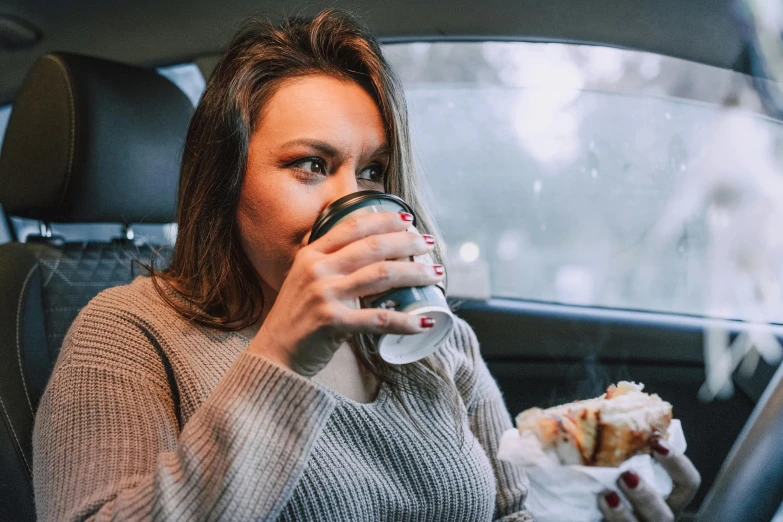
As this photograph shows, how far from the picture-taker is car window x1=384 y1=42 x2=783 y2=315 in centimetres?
196

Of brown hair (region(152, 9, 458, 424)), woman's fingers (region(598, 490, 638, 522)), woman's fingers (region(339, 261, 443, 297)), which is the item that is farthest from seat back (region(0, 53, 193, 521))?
woman's fingers (region(598, 490, 638, 522))

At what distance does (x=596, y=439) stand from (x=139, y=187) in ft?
4.05

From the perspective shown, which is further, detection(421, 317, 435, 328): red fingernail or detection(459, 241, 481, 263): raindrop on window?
detection(459, 241, 481, 263): raindrop on window

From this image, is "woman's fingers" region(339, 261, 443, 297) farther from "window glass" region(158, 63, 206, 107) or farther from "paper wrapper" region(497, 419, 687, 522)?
"window glass" region(158, 63, 206, 107)

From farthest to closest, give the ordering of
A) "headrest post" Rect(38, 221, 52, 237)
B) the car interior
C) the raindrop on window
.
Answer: the raindrop on window
"headrest post" Rect(38, 221, 52, 237)
the car interior

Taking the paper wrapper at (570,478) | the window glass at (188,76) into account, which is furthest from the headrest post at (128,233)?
the paper wrapper at (570,478)

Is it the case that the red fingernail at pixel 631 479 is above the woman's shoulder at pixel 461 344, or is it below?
above

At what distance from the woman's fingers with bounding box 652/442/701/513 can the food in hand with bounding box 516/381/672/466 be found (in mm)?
18

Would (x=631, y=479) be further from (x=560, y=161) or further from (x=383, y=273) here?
(x=560, y=161)

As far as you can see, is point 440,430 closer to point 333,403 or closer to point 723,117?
point 333,403

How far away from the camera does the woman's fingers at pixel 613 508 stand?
0.85 metres

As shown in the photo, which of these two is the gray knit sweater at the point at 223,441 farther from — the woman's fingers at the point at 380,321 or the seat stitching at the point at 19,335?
the seat stitching at the point at 19,335

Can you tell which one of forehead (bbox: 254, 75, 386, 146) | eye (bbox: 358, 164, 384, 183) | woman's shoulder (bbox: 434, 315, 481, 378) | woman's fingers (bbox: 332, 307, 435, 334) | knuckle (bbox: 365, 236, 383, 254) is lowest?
woman's shoulder (bbox: 434, 315, 481, 378)

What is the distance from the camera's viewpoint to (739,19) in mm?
1497
